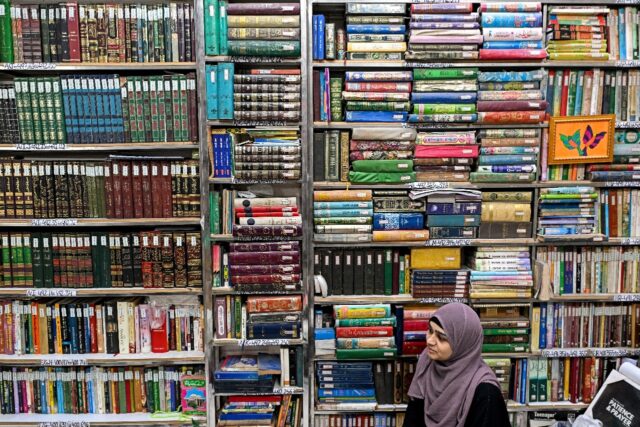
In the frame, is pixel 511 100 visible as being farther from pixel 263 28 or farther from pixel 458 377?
pixel 458 377

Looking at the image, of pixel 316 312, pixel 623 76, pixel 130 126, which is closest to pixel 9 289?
pixel 130 126

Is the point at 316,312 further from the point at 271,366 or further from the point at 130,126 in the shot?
the point at 130,126

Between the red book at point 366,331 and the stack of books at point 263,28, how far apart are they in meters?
1.57

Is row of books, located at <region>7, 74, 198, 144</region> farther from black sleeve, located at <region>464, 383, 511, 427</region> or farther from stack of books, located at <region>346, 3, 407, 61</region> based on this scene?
black sleeve, located at <region>464, 383, 511, 427</region>

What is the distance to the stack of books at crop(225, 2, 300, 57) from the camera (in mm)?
2613

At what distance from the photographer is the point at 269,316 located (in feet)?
9.12

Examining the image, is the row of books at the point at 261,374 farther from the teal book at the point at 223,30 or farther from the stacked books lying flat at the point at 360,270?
the teal book at the point at 223,30

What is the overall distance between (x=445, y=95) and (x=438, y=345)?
4.43 ft

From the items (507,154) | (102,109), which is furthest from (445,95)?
(102,109)

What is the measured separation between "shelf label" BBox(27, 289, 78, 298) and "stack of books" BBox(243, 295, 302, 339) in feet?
3.26

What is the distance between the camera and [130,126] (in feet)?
8.87

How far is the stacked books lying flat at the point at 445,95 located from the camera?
2709 millimetres

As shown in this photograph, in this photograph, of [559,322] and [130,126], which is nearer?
[130,126]

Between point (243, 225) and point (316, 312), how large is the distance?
0.68 meters
